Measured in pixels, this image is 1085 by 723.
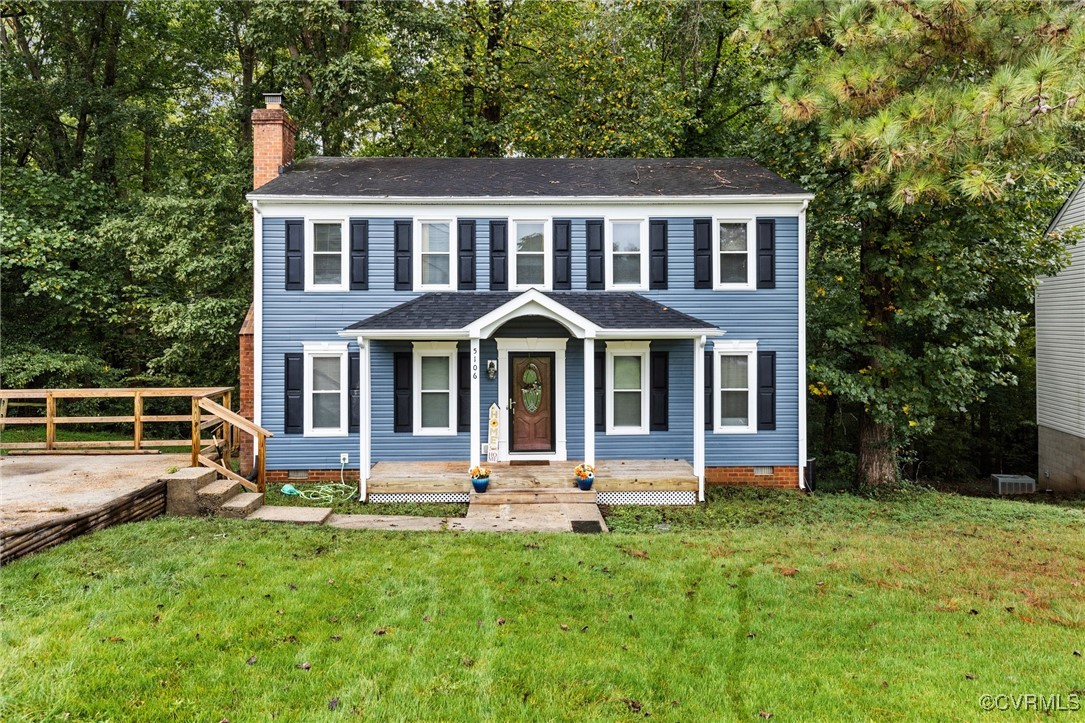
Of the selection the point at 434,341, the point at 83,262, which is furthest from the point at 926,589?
the point at 83,262

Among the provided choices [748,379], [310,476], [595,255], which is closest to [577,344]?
[595,255]

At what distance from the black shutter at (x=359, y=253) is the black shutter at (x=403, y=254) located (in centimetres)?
61

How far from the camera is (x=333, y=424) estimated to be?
38.2ft

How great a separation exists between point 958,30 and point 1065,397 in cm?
1359

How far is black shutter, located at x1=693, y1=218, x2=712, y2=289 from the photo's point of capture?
39.0 ft

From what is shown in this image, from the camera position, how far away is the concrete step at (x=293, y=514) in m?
8.34

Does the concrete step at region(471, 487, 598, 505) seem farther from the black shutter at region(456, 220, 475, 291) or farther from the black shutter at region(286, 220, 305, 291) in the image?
the black shutter at region(286, 220, 305, 291)

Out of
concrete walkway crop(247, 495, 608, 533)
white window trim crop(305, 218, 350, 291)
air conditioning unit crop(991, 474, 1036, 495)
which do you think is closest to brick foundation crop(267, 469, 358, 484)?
concrete walkway crop(247, 495, 608, 533)

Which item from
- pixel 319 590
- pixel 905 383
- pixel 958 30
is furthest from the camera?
pixel 905 383

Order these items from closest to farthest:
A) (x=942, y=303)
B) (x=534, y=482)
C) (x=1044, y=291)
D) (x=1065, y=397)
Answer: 1. (x=534, y=482)
2. (x=942, y=303)
3. (x=1065, y=397)
4. (x=1044, y=291)

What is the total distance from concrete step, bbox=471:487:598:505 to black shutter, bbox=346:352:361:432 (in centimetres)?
318

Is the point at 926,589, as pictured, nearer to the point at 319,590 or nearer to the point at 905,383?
the point at 319,590

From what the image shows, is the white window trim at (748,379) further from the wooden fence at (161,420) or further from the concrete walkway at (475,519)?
the wooden fence at (161,420)

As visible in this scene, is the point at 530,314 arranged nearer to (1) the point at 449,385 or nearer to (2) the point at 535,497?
(1) the point at 449,385
